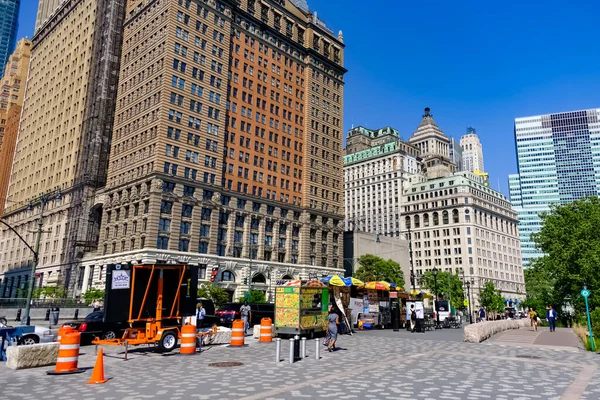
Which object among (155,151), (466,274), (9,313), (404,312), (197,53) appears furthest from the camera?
(466,274)

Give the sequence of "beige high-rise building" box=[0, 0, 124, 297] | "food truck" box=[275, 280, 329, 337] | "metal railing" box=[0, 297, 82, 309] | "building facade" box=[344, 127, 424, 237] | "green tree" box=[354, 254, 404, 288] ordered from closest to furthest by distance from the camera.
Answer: "food truck" box=[275, 280, 329, 337]
"metal railing" box=[0, 297, 82, 309]
"beige high-rise building" box=[0, 0, 124, 297]
"green tree" box=[354, 254, 404, 288]
"building facade" box=[344, 127, 424, 237]

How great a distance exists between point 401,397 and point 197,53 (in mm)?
67882

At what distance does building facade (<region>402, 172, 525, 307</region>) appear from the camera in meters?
134

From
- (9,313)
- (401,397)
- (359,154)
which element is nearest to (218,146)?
(9,313)

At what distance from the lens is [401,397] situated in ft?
34.9

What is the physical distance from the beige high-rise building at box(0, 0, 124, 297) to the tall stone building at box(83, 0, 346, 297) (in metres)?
6.34

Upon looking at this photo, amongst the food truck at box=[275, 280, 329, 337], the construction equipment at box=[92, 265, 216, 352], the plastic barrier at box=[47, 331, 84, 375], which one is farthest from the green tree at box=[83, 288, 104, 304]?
the plastic barrier at box=[47, 331, 84, 375]

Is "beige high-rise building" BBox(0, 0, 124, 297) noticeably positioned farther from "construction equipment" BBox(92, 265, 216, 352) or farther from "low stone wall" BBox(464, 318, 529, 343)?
"low stone wall" BBox(464, 318, 529, 343)

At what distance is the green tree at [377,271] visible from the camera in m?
86.8

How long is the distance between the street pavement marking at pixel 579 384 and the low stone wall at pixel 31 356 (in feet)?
52.7

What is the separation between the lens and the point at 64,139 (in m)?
90.9

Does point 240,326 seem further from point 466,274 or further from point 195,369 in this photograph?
point 466,274

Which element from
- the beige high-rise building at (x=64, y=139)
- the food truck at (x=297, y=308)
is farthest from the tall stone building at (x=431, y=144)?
the food truck at (x=297, y=308)

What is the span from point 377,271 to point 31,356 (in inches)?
3010
